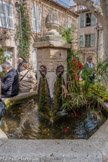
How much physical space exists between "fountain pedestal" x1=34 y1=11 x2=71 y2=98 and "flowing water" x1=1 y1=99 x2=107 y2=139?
2.00 ft

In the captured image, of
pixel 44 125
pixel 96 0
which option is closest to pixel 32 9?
pixel 96 0

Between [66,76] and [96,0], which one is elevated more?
[96,0]

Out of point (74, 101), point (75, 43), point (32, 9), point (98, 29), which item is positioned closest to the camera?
point (74, 101)

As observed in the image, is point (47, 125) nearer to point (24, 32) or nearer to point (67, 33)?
point (67, 33)

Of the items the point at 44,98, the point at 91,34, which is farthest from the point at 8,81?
the point at 91,34

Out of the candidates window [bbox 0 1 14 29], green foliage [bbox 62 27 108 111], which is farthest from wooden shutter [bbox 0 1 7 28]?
green foliage [bbox 62 27 108 111]

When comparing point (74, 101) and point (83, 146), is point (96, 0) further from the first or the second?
point (83, 146)

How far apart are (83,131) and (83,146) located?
2.62 feet

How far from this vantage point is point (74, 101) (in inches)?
108

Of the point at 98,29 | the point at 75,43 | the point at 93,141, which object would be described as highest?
the point at 98,29

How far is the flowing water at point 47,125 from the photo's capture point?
2197 mm

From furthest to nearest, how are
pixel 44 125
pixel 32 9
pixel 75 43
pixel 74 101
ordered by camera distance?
pixel 32 9 < pixel 75 43 < pixel 74 101 < pixel 44 125

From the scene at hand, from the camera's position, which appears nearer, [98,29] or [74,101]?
[74,101]

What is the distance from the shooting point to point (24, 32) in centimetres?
986
